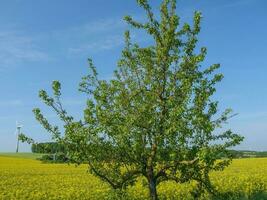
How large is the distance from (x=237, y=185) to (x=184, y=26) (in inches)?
542

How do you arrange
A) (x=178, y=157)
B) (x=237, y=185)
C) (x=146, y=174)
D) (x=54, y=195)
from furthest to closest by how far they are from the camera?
(x=237, y=185), (x=54, y=195), (x=146, y=174), (x=178, y=157)

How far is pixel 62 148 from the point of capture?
15.1m

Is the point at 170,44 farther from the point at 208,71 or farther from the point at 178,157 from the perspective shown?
the point at 178,157

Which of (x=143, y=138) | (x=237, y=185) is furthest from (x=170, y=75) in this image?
(x=237, y=185)

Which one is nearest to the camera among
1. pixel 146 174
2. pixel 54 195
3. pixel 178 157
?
pixel 178 157

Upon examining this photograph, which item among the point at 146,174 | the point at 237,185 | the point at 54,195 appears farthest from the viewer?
the point at 237,185

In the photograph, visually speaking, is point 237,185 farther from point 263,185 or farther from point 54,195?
point 54,195

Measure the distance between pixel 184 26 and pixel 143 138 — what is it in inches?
152

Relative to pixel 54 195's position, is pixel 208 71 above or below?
above

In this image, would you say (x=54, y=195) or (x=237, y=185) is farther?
(x=237, y=185)

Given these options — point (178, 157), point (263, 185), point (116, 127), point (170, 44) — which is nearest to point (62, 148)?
point (116, 127)

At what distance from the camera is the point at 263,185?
2652 centimetres

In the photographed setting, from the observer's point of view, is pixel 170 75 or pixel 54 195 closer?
pixel 170 75

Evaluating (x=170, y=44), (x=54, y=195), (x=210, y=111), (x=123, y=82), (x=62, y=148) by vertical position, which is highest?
(x=170, y=44)
